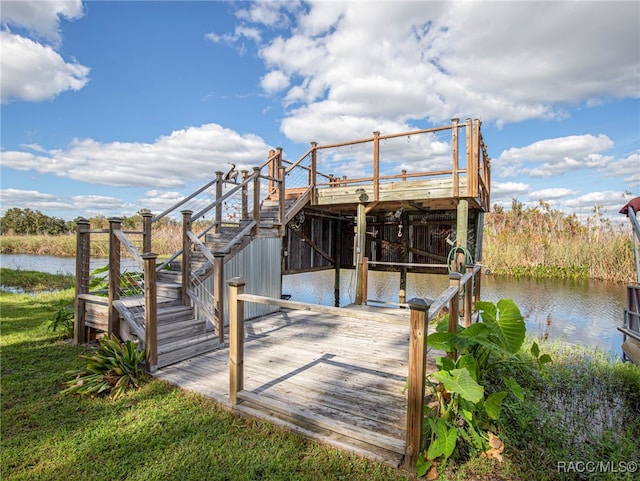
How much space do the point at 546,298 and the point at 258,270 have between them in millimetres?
9938

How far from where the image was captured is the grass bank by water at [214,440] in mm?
2105

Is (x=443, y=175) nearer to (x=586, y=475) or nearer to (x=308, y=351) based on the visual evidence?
(x=308, y=351)

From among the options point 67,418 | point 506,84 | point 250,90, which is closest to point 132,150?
point 250,90

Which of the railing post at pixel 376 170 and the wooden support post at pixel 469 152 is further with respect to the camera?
the railing post at pixel 376 170

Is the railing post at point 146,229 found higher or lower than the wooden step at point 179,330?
higher

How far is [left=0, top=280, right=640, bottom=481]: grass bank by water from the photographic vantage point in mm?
2105

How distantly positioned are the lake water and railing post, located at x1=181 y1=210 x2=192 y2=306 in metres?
5.96

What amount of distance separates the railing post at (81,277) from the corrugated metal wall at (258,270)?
183 cm

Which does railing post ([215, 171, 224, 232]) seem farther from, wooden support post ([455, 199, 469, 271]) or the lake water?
wooden support post ([455, 199, 469, 271])

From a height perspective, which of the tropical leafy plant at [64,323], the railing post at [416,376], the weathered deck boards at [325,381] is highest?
the railing post at [416,376]

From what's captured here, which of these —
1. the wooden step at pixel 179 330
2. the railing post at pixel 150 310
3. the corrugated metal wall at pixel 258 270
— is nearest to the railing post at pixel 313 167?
the corrugated metal wall at pixel 258 270

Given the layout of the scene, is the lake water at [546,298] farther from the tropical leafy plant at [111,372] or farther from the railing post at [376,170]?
the tropical leafy plant at [111,372]

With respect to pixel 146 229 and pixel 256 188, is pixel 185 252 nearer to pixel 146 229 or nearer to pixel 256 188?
pixel 146 229

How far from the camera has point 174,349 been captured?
4.04 meters
